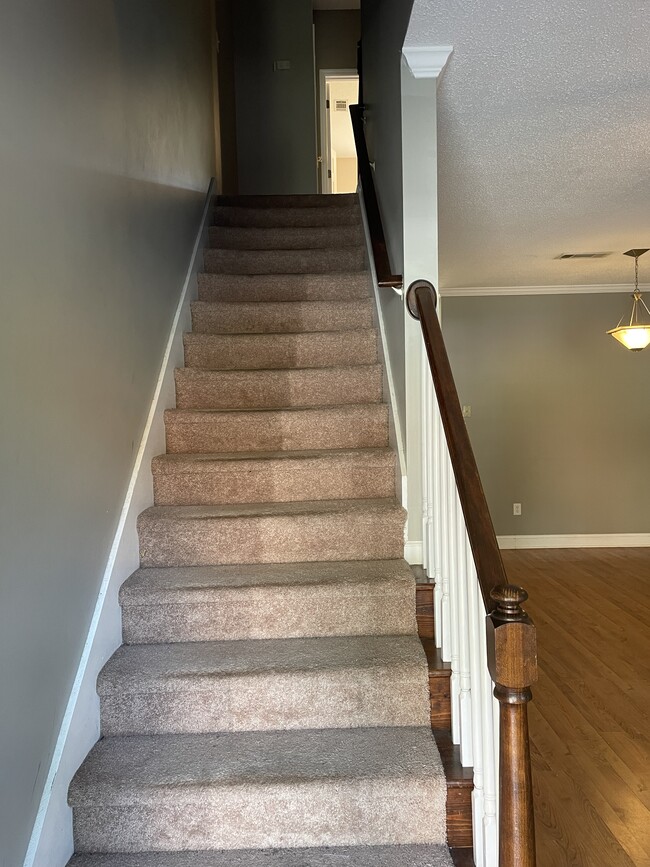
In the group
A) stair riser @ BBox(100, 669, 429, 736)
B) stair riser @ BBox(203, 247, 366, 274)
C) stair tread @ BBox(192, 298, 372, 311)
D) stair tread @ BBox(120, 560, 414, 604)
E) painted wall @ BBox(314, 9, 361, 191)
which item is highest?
painted wall @ BBox(314, 9, 361, 191)

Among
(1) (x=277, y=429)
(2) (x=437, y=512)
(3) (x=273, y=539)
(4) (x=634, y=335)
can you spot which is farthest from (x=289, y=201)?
(2) (x=437, y=512)

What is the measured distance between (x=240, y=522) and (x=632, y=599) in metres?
3.43

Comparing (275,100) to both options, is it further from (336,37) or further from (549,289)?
(549,289)

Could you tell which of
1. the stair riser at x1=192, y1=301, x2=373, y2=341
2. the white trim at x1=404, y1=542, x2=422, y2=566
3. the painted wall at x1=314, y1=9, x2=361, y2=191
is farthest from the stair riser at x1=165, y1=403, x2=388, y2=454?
the painted wall at x1=314, y1=9, x2=361, y2=191

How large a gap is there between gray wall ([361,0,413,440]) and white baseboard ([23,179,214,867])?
0.92 metres

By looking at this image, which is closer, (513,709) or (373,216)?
(513,709)

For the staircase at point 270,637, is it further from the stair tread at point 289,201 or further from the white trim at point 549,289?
the white trim at point 549,289

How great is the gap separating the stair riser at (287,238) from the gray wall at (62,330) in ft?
4.12

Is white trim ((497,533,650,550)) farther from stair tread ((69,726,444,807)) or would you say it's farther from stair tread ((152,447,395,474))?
stair tread ((69,726,444,807))

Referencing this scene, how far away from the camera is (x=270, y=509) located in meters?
2.32

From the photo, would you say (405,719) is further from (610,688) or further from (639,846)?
(610,688)

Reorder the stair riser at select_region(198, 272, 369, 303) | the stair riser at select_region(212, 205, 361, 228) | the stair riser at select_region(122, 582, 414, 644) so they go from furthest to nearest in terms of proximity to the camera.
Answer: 1. the stair riser at select_region(212, 205, 361, 228)
2. the stair riser at select_region(198, 272, 369, 303)
3. the stair riser at select_region(122, 582, 414, 644)

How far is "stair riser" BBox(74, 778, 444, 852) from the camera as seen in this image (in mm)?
1560

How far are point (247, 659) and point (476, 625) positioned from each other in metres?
0.76
